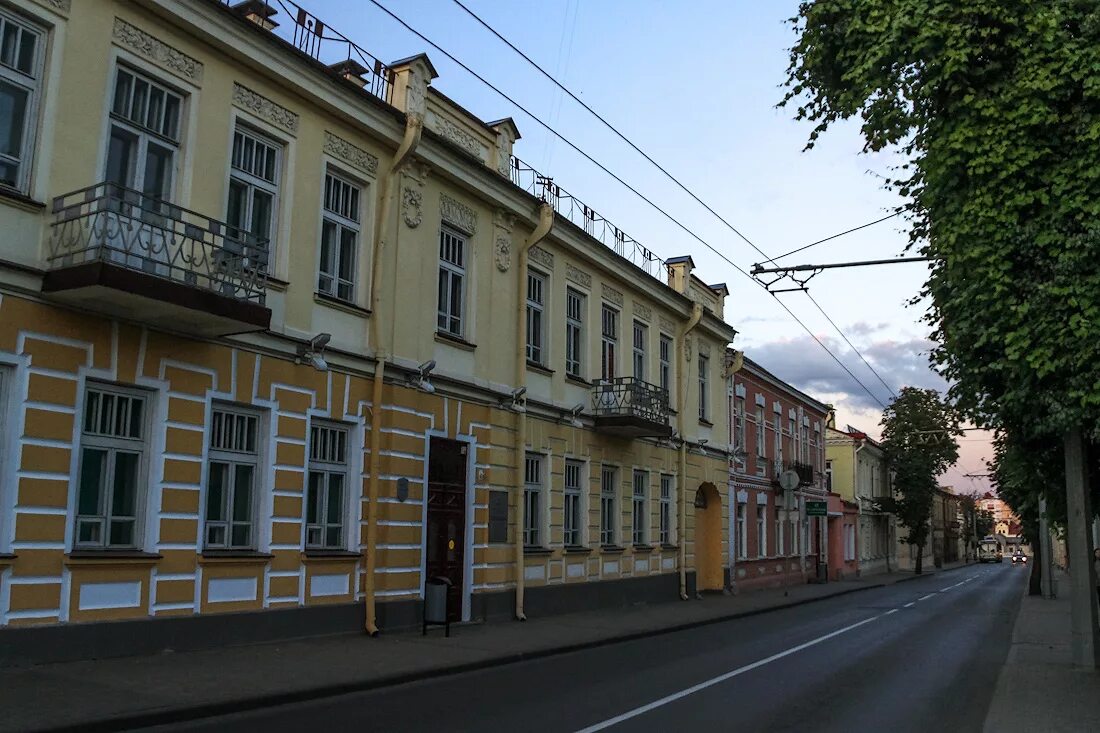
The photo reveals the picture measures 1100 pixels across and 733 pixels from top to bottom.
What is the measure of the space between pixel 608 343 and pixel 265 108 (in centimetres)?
1187

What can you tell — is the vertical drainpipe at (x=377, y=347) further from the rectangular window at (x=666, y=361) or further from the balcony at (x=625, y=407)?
the rectangular window at (x=666, y=361)

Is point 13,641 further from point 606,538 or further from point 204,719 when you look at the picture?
point 606,538

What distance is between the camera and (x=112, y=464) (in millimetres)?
11141

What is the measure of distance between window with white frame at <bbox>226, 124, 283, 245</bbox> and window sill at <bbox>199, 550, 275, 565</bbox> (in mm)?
4165

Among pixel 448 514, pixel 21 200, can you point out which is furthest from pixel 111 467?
pixel 448 514

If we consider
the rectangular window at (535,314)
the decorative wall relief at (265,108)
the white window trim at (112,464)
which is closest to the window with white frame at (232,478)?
the white window trim at (112,464)

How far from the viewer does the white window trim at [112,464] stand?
10.7m

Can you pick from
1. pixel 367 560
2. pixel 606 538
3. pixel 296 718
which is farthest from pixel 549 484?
pixel 296 718

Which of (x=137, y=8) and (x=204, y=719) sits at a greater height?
(x=137, y=8)

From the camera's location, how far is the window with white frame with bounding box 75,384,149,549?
10.9 metres

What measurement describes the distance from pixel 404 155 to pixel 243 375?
4.77 metres

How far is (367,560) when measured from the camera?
48.0ft

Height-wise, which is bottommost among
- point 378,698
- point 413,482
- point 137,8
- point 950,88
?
point 378,698

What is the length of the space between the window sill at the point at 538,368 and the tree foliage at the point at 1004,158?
927 cm
